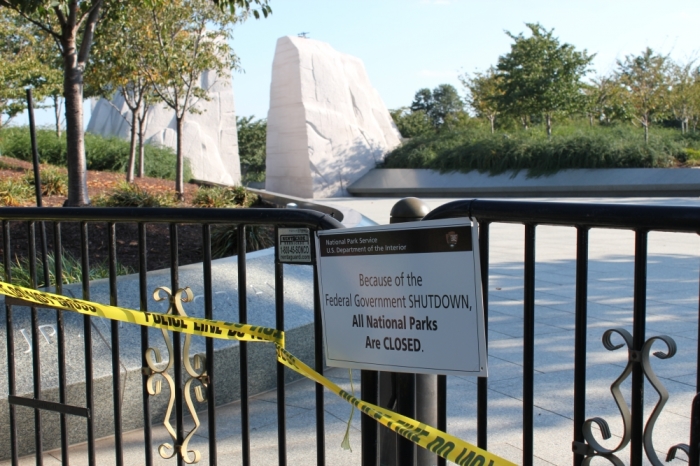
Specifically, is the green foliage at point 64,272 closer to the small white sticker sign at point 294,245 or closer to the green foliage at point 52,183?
the small white sticker sign at point 294,245

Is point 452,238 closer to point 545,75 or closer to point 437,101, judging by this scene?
point 545,75

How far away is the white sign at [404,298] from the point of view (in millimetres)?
1704

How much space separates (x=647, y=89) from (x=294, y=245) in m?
28.7

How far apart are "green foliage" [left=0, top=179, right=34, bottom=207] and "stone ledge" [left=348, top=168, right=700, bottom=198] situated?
51.4ft

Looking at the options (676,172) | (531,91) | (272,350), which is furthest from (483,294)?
(531,91)

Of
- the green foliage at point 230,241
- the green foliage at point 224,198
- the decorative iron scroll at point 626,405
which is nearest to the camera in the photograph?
the decorative iron scroll at point 626,405

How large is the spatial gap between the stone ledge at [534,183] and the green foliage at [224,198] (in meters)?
12.7

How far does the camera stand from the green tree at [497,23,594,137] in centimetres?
2711

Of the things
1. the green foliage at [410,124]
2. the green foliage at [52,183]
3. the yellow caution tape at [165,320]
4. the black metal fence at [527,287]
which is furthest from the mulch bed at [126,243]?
the green foliage at [410,124]

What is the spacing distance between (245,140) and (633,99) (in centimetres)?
3124

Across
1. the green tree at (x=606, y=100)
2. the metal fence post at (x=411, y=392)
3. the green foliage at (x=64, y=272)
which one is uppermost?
the green tree at (x=606, y=100)

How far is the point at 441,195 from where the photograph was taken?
26.1 meters

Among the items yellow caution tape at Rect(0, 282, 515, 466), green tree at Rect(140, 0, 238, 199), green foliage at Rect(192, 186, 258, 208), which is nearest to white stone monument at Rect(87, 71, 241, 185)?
green tree at Rect(140, 0, 238, 199)

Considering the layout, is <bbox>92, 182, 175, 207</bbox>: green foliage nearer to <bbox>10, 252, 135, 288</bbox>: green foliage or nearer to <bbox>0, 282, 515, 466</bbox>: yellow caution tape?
<bbox>10, 252, 135, 288</bbox>: green foliage
